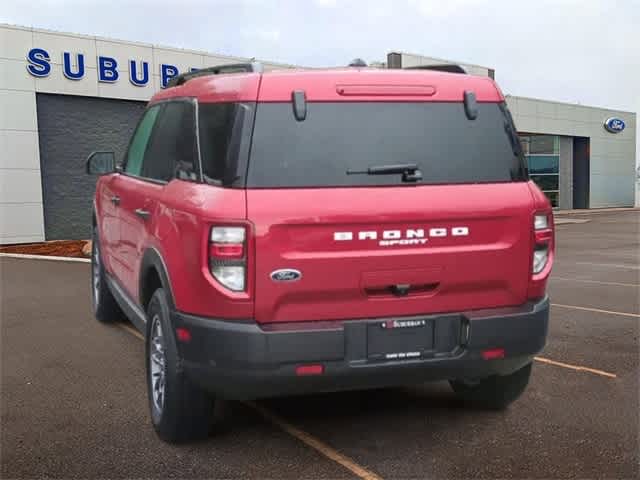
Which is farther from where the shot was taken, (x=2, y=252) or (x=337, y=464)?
(x=2, y=252)

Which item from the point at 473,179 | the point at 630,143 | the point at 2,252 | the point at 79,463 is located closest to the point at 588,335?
the point at 473,179

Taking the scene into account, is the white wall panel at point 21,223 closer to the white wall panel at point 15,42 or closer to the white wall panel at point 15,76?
the white wall panel at point 15,76

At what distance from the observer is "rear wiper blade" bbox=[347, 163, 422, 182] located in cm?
333

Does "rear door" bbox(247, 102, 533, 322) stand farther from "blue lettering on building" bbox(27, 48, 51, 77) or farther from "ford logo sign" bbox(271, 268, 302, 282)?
"blue lettering on building" bbox(27, 48, 51, 77)

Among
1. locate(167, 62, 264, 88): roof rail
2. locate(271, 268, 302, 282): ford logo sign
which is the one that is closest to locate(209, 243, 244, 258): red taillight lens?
locate(271, 268, 302, 282): ford logo sign

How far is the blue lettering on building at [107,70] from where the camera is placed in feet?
54.9

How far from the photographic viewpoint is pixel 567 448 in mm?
3750

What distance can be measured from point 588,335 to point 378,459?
3601 mm

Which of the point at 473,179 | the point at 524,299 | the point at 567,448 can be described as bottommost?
the point at 567,448

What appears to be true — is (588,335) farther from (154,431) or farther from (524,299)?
(154,431)

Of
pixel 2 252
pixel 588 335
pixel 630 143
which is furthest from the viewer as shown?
pixel 630 143

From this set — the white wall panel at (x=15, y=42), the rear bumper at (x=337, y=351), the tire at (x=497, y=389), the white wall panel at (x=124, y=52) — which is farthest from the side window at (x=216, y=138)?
the white wall panel at (x=124, y=52)

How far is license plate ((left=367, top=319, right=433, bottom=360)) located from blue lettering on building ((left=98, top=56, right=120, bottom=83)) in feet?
50.0

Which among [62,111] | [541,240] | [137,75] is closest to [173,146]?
[541,240]
